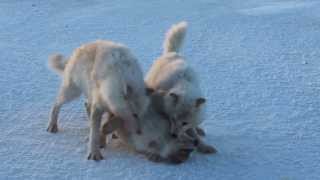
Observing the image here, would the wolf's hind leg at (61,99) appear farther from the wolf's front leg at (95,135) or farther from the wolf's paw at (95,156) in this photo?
the wolf's paw at (95,156)

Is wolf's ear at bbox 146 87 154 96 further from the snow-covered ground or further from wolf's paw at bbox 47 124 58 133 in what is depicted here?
wolf's paw at bbox 47 124 58 133

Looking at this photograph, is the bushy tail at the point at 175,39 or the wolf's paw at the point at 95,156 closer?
the wolf's paw at the point at 95,156

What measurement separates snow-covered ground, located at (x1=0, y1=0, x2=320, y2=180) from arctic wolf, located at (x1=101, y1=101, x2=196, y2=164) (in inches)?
2.0

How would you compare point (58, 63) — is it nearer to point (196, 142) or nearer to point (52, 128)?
point (52, 128)

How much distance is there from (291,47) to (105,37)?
4.20ft

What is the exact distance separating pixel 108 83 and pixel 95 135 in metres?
0.30

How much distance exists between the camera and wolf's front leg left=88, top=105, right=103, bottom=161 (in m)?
3.14

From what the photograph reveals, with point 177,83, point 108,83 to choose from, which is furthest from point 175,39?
point 108,83

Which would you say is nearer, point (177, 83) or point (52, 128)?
point (177, 83)

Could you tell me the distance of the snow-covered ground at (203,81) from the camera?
3121mm

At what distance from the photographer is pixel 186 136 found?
319cm

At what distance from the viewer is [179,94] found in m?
3.05

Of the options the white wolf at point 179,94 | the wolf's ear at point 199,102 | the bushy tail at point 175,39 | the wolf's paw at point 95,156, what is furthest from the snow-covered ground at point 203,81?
the bushy tail at point 175,39

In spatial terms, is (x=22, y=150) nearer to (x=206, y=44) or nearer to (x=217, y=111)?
(x=217, y=111)
